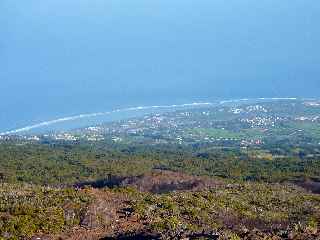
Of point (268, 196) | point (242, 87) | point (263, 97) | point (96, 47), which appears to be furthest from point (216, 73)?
point (268, 196)

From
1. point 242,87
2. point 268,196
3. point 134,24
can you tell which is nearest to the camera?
point 268,196

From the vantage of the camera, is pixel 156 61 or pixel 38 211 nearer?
pixel 38 211

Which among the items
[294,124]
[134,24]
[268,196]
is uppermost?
[134,24]

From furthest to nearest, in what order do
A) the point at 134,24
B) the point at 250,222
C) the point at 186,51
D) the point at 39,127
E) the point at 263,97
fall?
1. the point at 134,24
2. the point at 186,51
3. the point at 263,97
4. the point at 39,127
5. the point at 250,222

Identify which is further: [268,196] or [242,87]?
[242,87]

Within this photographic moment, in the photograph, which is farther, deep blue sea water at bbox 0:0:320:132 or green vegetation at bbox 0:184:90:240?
deep blue sea water at bbox 0:0:320:132

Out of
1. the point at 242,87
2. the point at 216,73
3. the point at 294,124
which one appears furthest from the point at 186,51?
the point at 294,124

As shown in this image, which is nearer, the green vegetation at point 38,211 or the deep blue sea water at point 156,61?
the green vegetation at point 38,211

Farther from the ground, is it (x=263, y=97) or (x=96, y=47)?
(x=96, y=47)

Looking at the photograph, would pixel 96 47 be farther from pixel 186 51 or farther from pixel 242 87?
pixel 242 87
